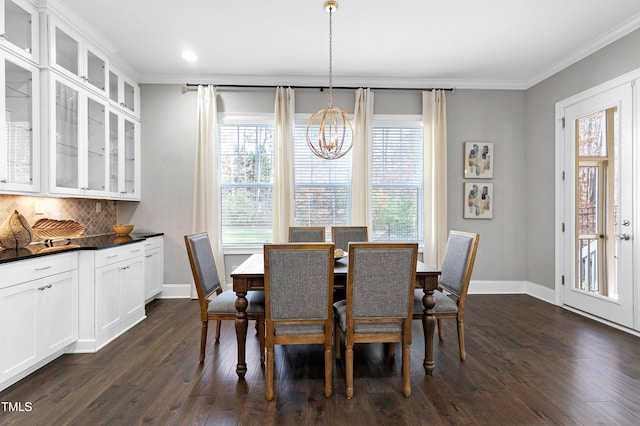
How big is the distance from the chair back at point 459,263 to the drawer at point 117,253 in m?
2.90

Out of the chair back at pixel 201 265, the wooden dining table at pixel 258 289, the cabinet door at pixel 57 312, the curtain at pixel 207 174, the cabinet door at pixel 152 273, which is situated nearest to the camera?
the wooden dining table at pixel 258 289

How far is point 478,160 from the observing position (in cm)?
479

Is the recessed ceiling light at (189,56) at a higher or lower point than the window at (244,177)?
higher

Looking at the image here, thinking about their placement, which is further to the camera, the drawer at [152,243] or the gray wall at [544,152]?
the drawer at [152,243]

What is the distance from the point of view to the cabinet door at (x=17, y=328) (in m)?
2.15

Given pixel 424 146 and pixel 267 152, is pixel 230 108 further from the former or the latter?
pixel 424 146

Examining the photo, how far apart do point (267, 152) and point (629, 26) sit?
407 centimetres

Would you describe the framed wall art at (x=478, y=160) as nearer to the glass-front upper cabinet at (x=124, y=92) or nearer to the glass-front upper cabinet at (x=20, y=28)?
the glass-front upper cabinet at (x=124, y=92)

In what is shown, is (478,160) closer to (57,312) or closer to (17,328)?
(57,312)

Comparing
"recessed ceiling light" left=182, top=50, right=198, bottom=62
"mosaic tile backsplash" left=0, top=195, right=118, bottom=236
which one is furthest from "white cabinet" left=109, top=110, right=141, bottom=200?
"recessed ceiling light" left=182, top=50, right=198, bottom=62

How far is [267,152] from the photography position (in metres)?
4.70

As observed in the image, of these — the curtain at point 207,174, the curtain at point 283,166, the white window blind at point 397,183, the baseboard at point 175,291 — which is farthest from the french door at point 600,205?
the baseboard at point 175,291

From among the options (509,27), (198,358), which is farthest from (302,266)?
(509,27)

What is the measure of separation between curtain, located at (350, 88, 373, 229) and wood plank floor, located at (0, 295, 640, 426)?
1.84m
